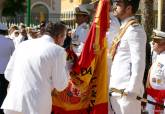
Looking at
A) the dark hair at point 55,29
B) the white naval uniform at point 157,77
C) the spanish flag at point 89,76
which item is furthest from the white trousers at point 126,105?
the white naval uniform at point 157,77

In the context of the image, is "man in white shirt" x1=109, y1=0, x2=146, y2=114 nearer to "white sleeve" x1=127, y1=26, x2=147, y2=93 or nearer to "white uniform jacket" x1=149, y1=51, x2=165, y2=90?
"white sleeve" x1=127, y1=26, x2=147, y2=93

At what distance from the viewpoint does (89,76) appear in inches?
276

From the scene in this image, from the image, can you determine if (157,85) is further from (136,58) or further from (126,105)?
(136,58)

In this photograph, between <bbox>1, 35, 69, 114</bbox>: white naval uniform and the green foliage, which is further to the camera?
the green foliage

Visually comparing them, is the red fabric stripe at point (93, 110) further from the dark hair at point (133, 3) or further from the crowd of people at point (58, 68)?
the dark hair at point (133, 3)

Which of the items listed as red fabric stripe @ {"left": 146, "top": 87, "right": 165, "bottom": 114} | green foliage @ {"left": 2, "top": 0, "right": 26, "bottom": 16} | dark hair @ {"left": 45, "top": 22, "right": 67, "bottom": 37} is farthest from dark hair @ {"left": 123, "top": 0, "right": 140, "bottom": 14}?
green foliage @ {"left": 2, "top": 0, "right": 26, "bottom": 16}

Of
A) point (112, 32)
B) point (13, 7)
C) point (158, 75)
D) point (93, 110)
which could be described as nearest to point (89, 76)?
point (93, 110)

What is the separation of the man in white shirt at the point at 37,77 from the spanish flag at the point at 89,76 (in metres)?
0.77

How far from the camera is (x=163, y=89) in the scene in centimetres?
802

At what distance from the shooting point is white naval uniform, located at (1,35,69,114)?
613 cm

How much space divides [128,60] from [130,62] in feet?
0.11

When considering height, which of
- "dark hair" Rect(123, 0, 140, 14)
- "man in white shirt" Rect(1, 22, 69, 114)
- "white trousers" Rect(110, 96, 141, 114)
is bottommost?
"white trousers" Rect(110, 96, 141, 114)

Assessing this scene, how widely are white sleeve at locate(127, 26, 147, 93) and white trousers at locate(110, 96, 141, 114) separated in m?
0.16

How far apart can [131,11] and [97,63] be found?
0.85 m
